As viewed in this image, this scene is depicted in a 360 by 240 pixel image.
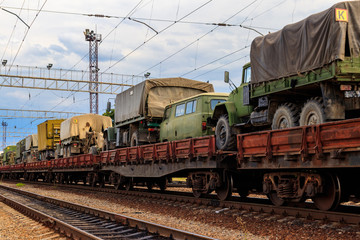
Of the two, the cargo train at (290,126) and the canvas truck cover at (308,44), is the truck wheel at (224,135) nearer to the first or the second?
the cargo train at (290,126)

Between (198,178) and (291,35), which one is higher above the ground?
(291,35)

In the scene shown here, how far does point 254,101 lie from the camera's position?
12.0 meters

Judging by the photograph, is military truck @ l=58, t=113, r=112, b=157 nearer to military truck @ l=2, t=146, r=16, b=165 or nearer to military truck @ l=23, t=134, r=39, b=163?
military truck @ l=23, t=134, r=39, b=163

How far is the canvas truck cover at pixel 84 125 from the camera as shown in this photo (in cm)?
2973

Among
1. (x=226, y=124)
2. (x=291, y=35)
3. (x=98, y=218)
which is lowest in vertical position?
(x=98, y=218)

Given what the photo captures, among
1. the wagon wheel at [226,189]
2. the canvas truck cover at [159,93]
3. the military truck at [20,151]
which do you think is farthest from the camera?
the military truck at [20,151]

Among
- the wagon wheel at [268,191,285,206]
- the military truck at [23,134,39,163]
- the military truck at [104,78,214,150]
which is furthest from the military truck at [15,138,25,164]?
the wagon wheel at [268,191,285,206]

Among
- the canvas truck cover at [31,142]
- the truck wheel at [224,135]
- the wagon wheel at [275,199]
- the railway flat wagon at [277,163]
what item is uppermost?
the canvas truck cover at [31,142]

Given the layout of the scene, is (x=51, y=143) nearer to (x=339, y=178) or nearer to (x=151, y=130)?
(x=151, y=130)

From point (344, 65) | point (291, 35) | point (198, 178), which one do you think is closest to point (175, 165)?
point (198, 178)

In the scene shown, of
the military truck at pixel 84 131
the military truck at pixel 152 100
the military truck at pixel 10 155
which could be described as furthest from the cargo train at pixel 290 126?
the military truck at pixel 10 155

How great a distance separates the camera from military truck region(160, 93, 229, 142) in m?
14.1

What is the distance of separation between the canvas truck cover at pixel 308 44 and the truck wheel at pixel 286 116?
77 centimetres

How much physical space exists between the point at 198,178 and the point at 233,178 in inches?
51.6
